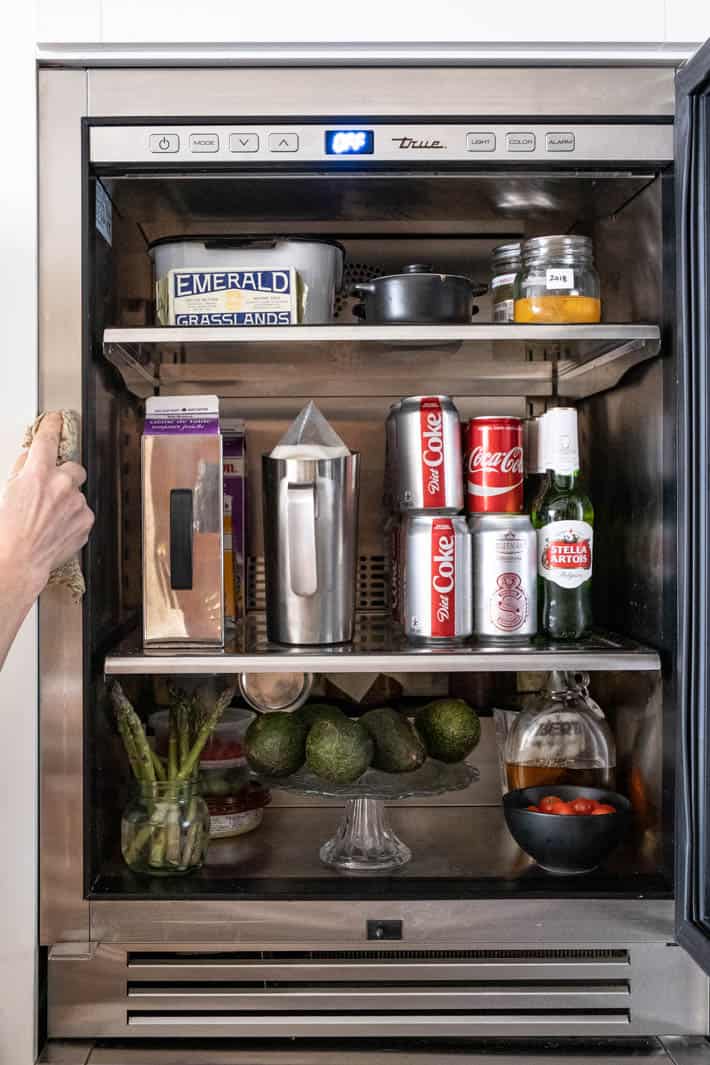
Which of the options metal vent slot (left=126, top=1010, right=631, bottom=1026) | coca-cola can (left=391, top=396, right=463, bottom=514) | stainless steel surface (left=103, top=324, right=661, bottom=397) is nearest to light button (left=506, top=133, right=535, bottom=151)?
stainless steel surface (left=103, top=324, right=661, bottom=397)

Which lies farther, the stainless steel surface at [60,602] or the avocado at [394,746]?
the avocado at [394,746]

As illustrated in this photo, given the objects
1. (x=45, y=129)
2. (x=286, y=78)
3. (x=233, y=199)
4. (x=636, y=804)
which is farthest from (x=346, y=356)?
(x=636, y=804)

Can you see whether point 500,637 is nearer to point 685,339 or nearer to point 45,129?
point 685,339

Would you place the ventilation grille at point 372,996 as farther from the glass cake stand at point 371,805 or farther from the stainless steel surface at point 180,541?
the stainless steel surface at point 180,541

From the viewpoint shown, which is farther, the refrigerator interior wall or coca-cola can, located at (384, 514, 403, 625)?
coca-cola can, located at (384, 514, 403, 625)

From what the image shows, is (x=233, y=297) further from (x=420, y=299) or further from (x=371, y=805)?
(x=371, y=805)

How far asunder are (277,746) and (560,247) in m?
0.79

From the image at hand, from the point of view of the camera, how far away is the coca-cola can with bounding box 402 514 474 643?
4.34 feet

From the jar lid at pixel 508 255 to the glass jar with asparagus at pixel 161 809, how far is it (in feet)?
2.57

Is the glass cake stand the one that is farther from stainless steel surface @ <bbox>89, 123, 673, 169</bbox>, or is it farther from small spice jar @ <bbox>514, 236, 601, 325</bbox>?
stainless steel surface @ <bbox>89, 123, 673, 169</bbox>
